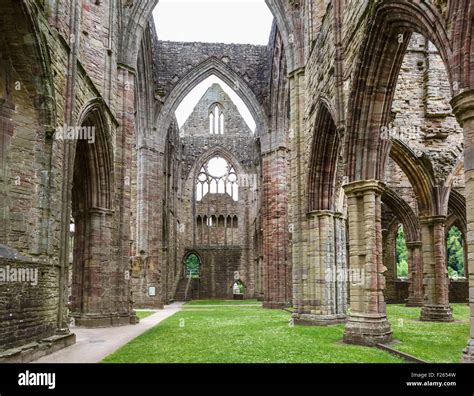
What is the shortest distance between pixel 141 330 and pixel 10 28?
7.70 meters

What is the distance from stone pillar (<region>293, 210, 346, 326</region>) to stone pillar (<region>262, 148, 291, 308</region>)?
865 centimetres

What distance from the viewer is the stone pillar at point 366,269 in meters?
9.36

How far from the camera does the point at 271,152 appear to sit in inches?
944

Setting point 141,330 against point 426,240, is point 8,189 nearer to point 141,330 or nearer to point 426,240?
point 141,330

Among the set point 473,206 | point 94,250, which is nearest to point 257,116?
point 94,250

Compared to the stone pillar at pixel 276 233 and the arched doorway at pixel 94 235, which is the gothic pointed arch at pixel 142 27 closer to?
Result: the arched doorway at pixel 94 235

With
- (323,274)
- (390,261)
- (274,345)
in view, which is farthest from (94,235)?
(390,261)

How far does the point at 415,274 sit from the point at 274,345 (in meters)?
14.8

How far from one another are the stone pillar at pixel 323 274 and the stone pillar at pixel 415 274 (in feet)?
31.9

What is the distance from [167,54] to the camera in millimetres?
26281

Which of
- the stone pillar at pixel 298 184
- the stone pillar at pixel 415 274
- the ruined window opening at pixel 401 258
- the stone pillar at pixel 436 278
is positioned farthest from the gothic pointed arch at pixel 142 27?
the ruined window opening at pixel 401 258

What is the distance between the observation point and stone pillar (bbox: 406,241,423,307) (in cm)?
2209

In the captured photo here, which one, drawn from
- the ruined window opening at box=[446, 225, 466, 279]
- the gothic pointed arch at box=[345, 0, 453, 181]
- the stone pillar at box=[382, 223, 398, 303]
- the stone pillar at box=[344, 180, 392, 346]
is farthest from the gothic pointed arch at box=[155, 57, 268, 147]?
the ruined window opening at box=[446, 225, 466, 279]

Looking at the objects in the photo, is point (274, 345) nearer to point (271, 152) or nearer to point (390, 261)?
point (271, 152)
